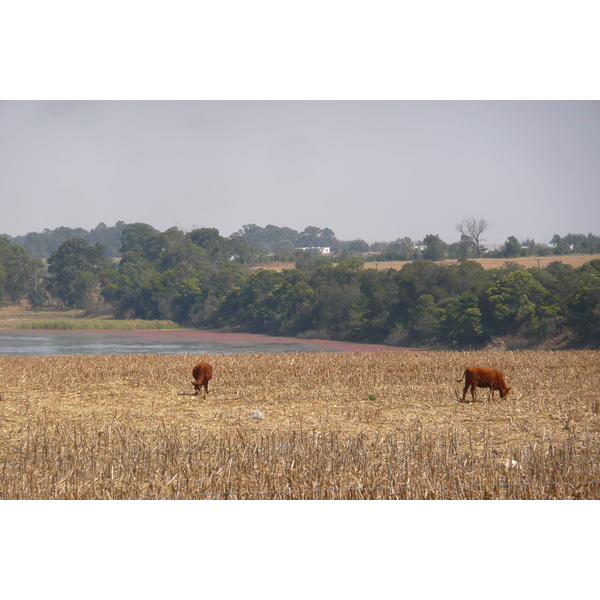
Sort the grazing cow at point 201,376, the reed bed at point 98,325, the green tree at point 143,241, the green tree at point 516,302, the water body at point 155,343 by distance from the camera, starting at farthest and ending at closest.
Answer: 1. the green tree at point 143,241
2. the reed bed at point 98,325
3. the water body at point 155,343
4. the green tree at point 516,302
5. the grazing cow at point 201,376

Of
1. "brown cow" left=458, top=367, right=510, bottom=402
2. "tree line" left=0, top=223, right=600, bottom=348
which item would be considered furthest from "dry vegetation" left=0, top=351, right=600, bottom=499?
"tree line" left=0, top=223, right=600, bottom=348

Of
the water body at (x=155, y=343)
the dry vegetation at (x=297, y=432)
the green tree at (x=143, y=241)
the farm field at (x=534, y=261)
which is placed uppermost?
the green tree at (x=143, y=241)

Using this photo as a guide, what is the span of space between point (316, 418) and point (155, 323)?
6244cm

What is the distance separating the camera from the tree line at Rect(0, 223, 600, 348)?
43469mm

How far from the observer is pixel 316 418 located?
13.1 meters

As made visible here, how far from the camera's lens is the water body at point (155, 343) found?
47500 mm

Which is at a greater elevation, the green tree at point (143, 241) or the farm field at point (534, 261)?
the green tree at point (143, 241)

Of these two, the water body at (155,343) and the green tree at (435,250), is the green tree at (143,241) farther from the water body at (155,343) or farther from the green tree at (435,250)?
the green tree at (435,250)

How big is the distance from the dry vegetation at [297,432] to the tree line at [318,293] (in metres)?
21.7

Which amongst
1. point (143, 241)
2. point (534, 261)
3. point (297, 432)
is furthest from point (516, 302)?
point (143, 241)

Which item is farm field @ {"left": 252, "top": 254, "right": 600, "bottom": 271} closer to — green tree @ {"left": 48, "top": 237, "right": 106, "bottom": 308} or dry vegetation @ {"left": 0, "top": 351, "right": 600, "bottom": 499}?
green tree @ {"left": 48, "top": 237, "right": 106, "bottom": 308}

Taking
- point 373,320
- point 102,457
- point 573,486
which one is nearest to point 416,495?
point 573,486

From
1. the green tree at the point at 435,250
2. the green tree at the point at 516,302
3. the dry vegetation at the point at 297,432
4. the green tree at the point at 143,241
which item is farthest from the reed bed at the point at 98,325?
the dry vegetation at the point at 297,432

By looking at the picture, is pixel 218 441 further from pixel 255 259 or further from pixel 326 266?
pixel 255 259
